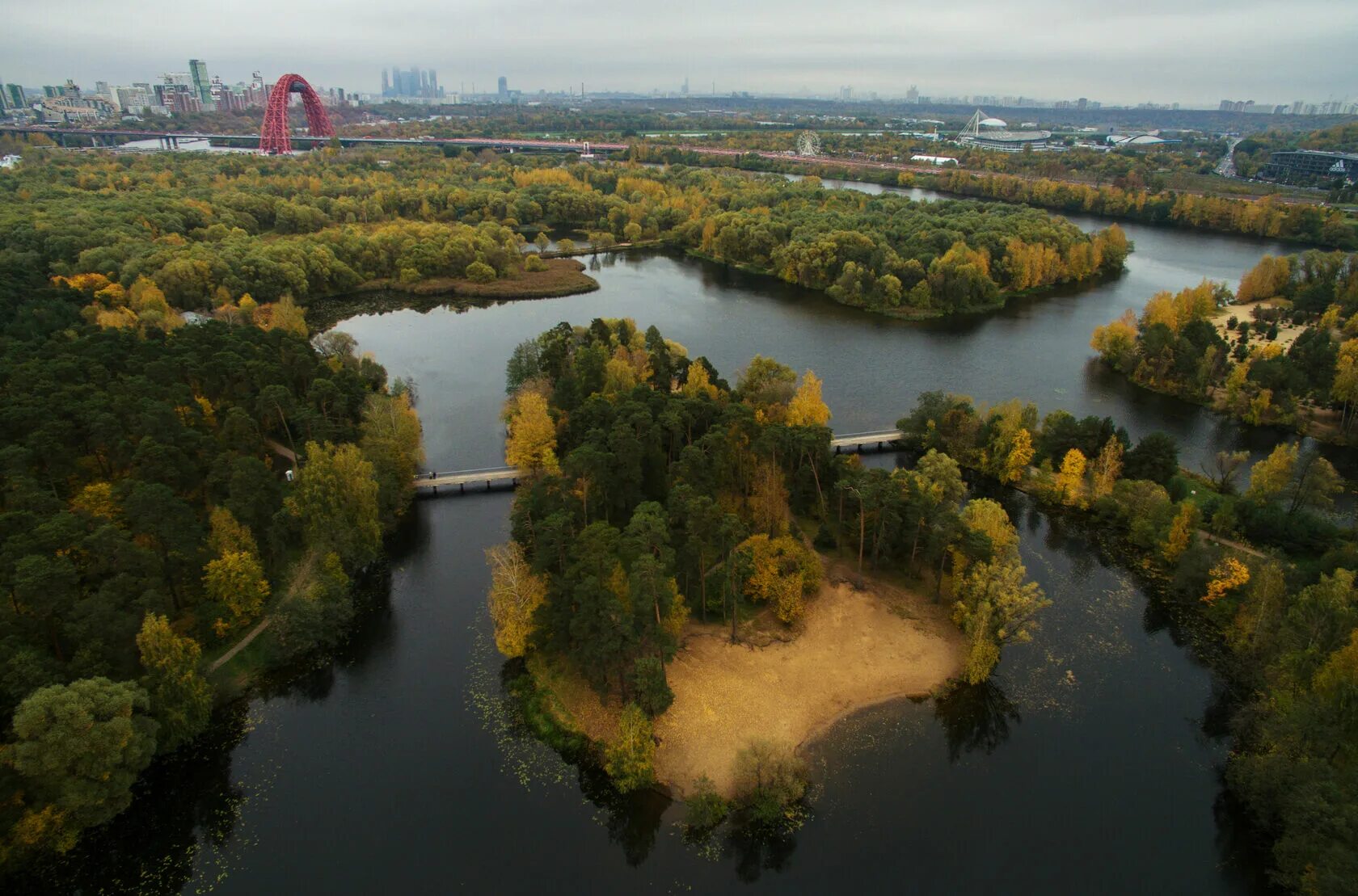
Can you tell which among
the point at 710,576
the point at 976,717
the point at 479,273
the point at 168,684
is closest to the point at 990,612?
the point at 976,717

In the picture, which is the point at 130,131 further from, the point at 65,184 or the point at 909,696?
the point at 909,696

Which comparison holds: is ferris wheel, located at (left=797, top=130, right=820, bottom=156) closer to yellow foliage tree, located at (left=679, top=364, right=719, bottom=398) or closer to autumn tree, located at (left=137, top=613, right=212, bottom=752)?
yellow foliage tree, located at (left=679, top=364, right=719, bottom=398)

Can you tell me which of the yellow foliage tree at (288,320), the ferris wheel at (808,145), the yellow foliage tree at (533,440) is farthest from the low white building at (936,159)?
the yellow foliage tree at (533,440)

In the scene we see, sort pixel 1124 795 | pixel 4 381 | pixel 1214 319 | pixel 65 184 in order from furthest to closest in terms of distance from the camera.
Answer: pixel 65 184
pixel 1214 319
pixel 4 381
pixel 1124 795

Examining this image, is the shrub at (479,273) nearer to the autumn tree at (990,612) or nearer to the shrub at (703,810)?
the autumn tree at (990,612)

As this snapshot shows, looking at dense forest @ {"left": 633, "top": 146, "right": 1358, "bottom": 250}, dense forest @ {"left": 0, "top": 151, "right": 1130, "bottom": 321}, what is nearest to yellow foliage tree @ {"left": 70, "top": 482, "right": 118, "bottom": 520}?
dense forest @ {"left": 0, "top": 151, "right": 1130, "bottom": 321}

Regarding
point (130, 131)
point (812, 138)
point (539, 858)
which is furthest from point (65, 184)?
point (812, 138)
